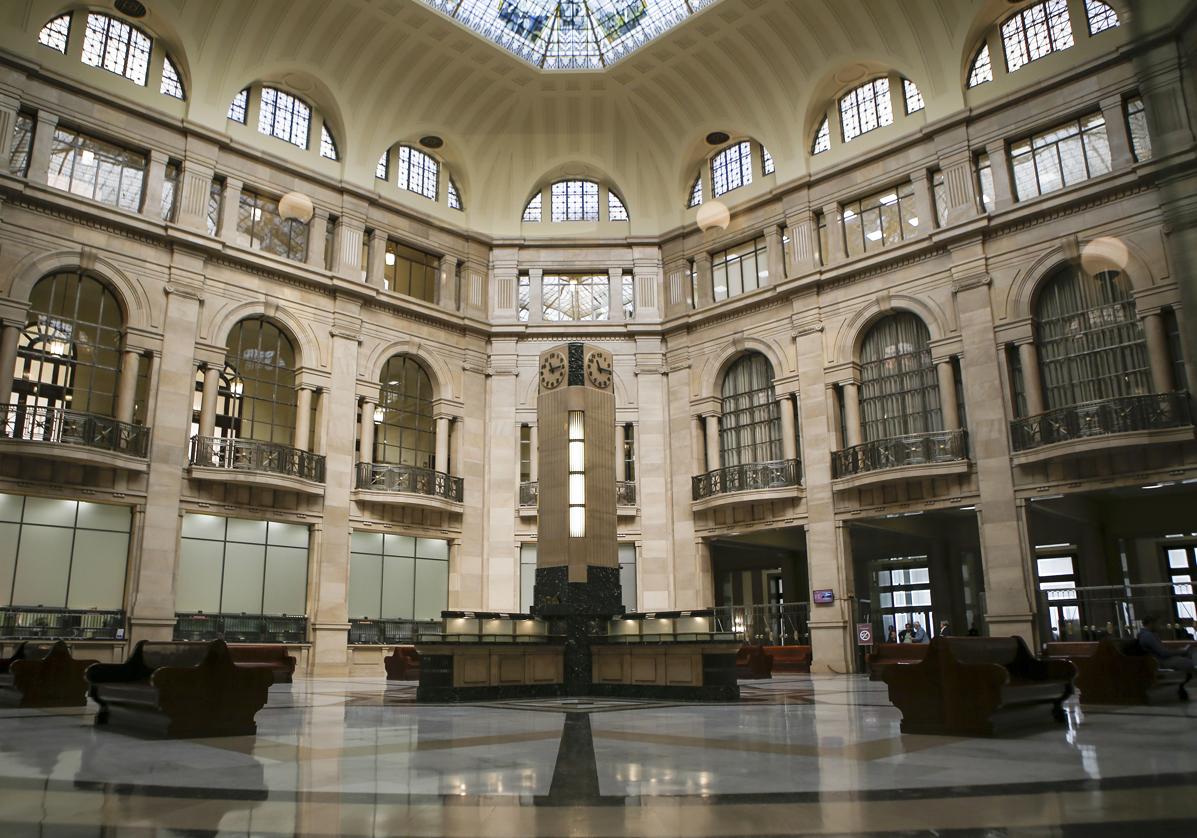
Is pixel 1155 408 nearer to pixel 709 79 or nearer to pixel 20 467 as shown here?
pixel 709 79

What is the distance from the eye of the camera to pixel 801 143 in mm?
25031

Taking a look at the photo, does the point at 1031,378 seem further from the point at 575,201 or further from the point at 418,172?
the point at 418,172

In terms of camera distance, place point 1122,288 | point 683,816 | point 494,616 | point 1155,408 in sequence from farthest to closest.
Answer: point 1122,288, point 1155,408, point 494,616, point 683,816

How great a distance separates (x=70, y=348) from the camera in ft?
66.7

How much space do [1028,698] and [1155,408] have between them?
515 inches

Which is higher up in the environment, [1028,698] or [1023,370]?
[1023,370]

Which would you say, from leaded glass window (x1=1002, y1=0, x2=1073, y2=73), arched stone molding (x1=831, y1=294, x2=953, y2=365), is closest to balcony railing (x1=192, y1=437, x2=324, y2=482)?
arched stone molding (x1=831, y1=294, x2=953, y2=365)

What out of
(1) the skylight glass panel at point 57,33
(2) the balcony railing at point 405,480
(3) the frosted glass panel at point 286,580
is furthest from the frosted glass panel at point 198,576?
(1) the skylight glass panel at point 57,33

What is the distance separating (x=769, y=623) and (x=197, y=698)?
837 inches

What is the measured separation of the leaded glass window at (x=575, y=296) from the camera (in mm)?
28188

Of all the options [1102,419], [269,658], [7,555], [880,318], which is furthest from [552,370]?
[7,555]

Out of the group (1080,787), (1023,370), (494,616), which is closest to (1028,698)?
(1080,787)

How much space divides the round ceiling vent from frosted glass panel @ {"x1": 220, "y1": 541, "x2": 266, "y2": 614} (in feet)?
44.2

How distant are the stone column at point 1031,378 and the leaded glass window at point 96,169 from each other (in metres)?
21.8
